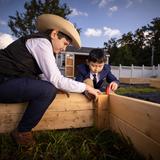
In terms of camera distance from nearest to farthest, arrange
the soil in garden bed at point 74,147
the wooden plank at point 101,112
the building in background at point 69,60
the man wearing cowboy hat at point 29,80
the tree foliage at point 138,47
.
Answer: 1. the soil in garden bed at point 74,147
2. the man wearing cowboy hat at point 29,80
3. the wooden plank at point 101,112
4. the building in background at point 69,60
5. the tree foliage at point 138,47

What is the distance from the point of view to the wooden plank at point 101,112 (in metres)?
2.47

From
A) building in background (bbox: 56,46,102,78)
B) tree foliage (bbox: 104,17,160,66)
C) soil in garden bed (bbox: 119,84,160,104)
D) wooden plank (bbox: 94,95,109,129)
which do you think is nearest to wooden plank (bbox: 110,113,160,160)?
wooden plank (bbox: 94,95,109,129)

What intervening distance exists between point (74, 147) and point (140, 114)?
0.70 metres

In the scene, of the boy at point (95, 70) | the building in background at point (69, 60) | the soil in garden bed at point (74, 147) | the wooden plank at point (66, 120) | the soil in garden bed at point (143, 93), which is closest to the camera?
the soil in garden bed at point (74, 147)

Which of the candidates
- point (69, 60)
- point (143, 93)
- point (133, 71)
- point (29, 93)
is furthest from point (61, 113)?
point (133, 71)

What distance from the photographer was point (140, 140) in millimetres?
1794

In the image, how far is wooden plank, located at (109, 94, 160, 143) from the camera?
154 centimetres

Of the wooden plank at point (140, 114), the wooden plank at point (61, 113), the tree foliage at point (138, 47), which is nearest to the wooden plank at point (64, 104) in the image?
Result: the wooden plank at point (61, 113)

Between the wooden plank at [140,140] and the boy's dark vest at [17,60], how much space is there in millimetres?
1042

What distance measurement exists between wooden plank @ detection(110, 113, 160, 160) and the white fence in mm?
20478

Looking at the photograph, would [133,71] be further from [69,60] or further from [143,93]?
[143,93]

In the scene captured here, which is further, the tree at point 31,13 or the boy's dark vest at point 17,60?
the tree at point 31,13

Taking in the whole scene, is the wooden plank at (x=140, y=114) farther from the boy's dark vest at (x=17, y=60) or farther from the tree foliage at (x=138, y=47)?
the tree foliage at (x=138, y=47)

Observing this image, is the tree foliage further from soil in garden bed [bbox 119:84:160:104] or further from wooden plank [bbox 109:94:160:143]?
wooden plank [bbox 109:94:160:143]
